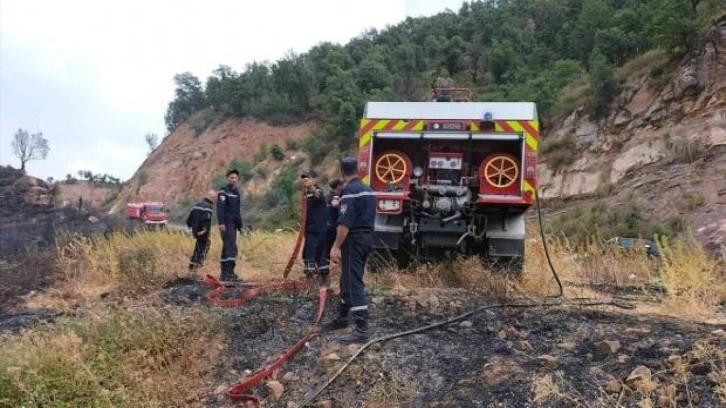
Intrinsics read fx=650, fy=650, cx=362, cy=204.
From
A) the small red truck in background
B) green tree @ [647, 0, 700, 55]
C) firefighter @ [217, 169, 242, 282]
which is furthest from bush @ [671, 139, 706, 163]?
the small red truck in background

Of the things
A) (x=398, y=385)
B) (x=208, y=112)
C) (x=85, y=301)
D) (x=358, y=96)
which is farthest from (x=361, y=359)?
(x=208, y=112)

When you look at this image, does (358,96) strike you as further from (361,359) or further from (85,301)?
(361,359)

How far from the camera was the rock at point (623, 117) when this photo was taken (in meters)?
22.2

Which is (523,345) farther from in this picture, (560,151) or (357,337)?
(560,151)

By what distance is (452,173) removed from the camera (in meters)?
7.61

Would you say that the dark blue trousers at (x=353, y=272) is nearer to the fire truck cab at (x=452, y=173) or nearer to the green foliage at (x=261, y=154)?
the fire truck cab at (x=452, y=173)

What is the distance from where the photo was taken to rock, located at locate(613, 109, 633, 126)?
22.2 m

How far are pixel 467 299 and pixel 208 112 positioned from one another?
194 ft

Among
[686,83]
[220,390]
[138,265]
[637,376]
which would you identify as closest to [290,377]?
[220,390]

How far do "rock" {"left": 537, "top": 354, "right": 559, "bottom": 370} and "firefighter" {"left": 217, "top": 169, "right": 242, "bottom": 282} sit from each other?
16.4 ft

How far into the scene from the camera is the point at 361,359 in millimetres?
4660

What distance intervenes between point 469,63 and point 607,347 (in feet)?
139

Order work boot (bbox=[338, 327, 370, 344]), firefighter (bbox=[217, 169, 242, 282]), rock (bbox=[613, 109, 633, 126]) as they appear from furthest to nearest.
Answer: rock (bbox=[613, 109, 633, 126]) < firefighter (bbox=[217, 169, 242, 282]) < work boot (bbox=[338, 327, 370, 344])

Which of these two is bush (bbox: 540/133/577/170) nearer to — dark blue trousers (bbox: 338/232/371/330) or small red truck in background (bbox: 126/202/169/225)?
dark blue trousers (bbox: 338/232/371/330)
